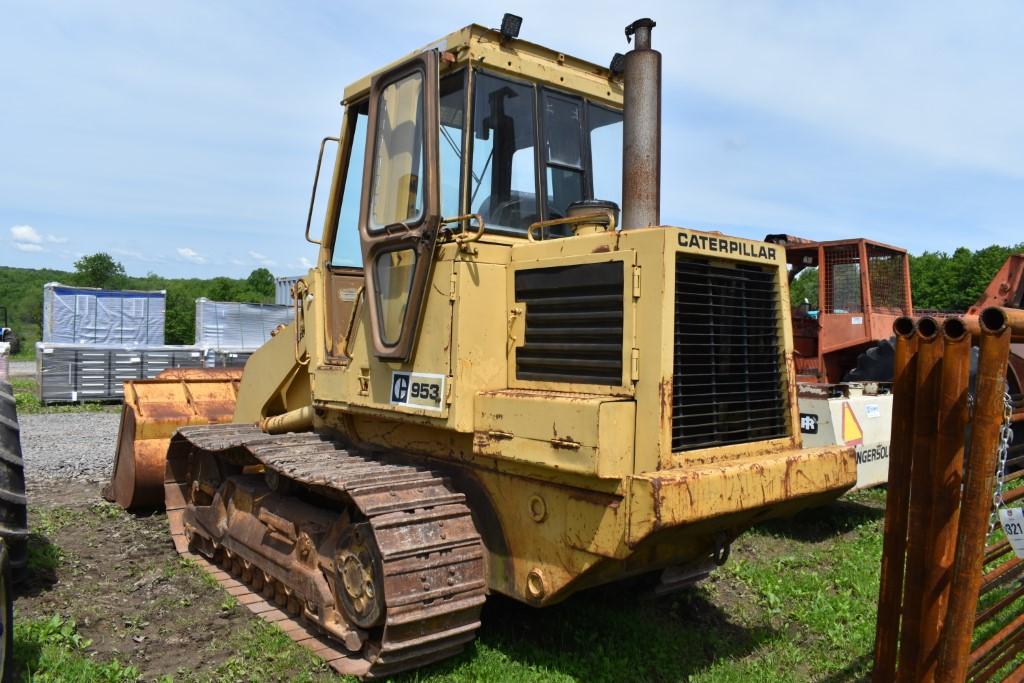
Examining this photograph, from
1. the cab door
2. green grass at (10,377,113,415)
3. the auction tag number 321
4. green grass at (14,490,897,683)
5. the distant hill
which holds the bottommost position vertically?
green grass at (14,490,897,683)

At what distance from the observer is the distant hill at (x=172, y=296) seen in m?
39.6

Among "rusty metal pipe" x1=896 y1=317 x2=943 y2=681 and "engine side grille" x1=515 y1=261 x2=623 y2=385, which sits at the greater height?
"engine side grille" x1=515 y1=261 x2=623 y2=385

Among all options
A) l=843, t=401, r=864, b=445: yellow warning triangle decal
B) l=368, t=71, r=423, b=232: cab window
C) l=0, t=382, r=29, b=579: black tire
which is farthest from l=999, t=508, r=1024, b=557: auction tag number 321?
l=0, t=382, r=29, b=579: black tire

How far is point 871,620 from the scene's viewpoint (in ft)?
16.4

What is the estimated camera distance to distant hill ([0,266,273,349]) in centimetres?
3956

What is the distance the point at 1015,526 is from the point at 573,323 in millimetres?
2037

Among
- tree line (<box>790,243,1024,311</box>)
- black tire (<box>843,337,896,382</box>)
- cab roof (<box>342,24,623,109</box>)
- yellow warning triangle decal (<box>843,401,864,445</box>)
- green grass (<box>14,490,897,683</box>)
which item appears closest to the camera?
Answer: green grass (<box>14,490,897,683</box>)

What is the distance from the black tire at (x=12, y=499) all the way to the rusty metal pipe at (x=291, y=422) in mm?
1577

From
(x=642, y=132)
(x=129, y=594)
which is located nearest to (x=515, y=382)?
(x=642, y=132)

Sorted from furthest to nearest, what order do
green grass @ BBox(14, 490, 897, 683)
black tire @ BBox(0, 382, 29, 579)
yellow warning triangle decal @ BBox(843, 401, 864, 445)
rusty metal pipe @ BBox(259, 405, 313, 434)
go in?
yellow warning triangle decal @ BBox(843, 401, 864, 445) < rusty metal pipe @ BBox(259, 405, 313, 434) < black tire @ BBox(0, 382, 29, 579) < green grass @ BBox(14, 490, 897, 683)

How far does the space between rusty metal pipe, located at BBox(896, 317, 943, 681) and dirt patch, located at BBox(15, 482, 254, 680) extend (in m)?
3.23

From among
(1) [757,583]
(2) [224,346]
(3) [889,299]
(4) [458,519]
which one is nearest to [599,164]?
(4) [458,519]

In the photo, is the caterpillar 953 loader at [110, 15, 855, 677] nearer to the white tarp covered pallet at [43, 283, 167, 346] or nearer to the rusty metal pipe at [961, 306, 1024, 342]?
the rusty metal pipe at [961, 306, 1024, 342]

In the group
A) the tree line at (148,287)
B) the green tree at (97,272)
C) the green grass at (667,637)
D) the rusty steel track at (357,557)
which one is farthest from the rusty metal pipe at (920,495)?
the green tree at (97,272)
